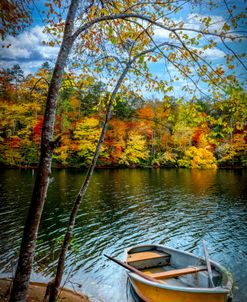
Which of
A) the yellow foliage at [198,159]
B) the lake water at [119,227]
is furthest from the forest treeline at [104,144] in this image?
the lake water at [119,227]

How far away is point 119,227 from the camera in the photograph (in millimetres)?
14922

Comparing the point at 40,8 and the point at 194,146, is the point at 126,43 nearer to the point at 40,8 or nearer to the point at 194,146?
the point at 40,8

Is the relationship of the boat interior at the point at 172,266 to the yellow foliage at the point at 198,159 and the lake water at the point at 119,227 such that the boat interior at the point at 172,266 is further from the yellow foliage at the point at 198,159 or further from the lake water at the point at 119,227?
the yellow foliage at the point at 198,159

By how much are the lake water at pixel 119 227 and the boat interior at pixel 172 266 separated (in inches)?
38.0

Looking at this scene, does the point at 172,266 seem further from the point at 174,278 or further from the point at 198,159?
the point at 198,159

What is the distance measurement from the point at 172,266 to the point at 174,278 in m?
1.01

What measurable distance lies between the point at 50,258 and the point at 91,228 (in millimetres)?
4266

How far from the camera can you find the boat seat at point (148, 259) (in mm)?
8962

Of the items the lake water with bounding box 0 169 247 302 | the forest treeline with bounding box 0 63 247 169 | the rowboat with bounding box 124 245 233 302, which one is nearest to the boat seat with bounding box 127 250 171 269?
the rowboat with bounding box 124 245 233 302

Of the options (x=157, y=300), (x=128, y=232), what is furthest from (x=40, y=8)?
(x=128, y=232)

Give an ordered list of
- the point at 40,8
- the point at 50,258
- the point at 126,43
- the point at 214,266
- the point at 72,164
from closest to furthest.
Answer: the point at 40,8
the point at 126,43
the point at 214,266
the point at 50,258
the point at 72,164

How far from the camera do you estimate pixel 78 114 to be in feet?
155

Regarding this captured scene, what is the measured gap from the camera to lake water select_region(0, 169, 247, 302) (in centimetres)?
938

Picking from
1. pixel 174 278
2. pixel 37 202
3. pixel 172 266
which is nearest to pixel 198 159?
pixel 172 266
